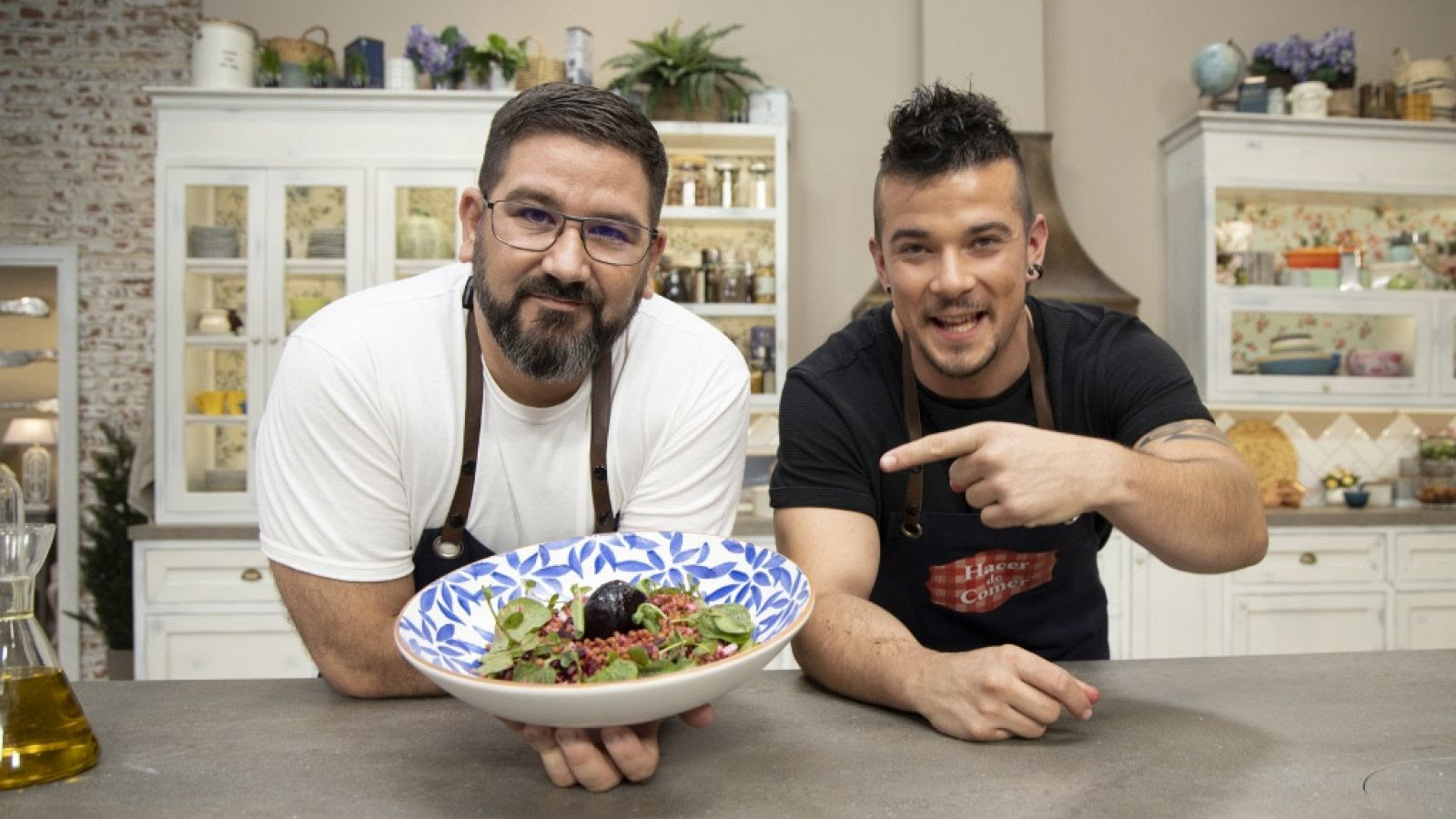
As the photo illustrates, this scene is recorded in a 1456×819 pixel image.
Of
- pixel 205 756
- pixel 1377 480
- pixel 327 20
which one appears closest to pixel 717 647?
pixel 205 756

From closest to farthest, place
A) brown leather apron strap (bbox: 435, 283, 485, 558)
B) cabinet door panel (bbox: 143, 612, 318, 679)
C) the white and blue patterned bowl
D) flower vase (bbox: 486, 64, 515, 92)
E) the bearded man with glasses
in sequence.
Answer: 1. the white and blue patterned bowl
2. the bearded man with glasses
3. brown leather apron strap (bbox: 435, 283, 485, 558)
4. cabinet door panel (bbox: 143, 612, 318, 679)
5. flower vase (bbox: 486, 64, 515, 92)

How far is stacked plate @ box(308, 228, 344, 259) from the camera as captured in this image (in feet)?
12.2

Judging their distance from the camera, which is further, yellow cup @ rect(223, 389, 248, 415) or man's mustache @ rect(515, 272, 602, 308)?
yellow cup @ rect(223, 389, 248, 415)

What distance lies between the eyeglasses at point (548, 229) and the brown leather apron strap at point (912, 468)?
0.56m

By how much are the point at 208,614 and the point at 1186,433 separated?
130 inches

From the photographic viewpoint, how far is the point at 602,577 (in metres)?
1.12

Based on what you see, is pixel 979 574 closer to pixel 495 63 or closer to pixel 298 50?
pixel 495 63

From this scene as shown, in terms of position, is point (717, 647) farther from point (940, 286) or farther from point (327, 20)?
point (327, 20)

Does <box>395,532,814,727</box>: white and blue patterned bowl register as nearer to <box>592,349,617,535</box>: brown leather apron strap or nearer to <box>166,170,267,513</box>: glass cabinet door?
<box>592,349,617,535</box>: brown leather apron strap

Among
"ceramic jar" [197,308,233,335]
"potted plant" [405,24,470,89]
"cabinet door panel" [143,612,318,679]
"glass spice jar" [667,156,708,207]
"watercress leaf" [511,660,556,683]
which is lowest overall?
"cabinet door panel" [143,612,318,679]

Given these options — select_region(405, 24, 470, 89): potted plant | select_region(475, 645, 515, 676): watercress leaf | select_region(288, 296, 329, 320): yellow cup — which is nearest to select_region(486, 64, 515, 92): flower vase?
select_region(405, 24, 470, 89): potted plant

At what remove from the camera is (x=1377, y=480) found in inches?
172

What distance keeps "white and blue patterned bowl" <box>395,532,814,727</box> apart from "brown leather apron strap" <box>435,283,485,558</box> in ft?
1.06

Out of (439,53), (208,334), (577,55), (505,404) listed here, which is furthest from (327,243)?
(505,404)
